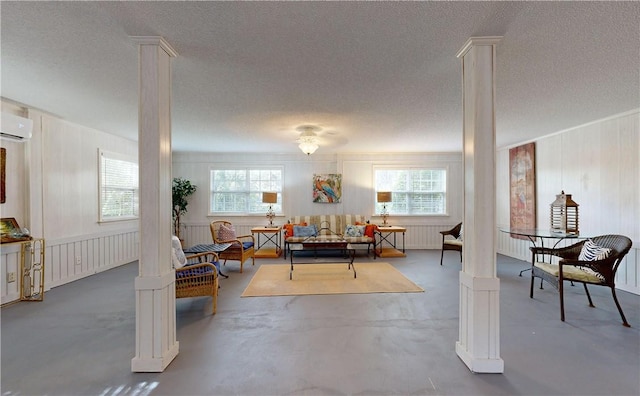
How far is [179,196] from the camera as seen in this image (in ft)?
21.4

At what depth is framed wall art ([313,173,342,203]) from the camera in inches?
276

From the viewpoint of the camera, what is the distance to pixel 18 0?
1678 millimetres

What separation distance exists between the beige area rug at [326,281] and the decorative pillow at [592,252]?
1901mm

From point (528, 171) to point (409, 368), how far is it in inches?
205

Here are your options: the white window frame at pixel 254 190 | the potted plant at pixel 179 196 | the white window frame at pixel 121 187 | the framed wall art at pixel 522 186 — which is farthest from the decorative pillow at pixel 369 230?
the white window frame at pixel 121 187

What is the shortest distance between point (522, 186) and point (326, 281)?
4502 mm

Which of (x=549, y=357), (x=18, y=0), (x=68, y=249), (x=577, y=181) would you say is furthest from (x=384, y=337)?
(x=68, y=249)

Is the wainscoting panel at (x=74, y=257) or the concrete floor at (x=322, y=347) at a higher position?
the wainscoting panel at (x=74, y=257)

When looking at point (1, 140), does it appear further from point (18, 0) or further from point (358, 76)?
point (358, 76)

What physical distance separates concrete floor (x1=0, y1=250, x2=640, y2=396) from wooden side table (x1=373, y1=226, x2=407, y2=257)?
2.55m

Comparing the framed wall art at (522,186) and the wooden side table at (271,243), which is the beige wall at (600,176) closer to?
the framed wall art at (522,186)

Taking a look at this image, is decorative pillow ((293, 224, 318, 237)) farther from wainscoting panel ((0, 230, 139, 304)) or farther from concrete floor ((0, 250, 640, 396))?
wainscoting panel ((0, 230, 139, 304))

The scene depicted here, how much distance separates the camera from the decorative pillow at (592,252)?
10.1ft

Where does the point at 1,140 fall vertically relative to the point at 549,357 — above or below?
above
